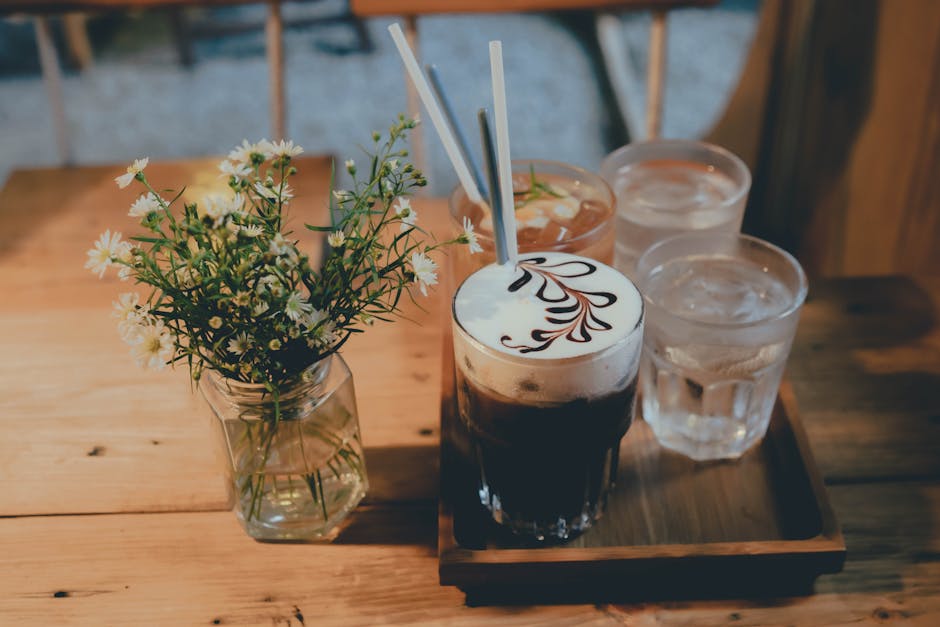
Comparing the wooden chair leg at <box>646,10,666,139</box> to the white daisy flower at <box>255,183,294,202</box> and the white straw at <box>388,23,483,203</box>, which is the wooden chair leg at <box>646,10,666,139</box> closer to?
the white straw at <box>388,23,483,203</box>

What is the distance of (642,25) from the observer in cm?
410

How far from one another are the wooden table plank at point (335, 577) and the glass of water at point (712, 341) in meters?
0.15

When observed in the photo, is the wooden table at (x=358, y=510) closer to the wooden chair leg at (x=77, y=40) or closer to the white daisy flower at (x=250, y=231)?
the white daisy flower at (x=250, y=231)

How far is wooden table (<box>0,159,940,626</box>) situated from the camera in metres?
Result: 0.93

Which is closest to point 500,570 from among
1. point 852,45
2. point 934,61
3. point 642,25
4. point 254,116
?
point 934,61

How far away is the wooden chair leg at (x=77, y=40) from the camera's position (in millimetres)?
3949

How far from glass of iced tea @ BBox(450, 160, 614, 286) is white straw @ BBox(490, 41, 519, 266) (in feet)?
0.34

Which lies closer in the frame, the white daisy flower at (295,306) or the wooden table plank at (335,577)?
the white daisy flower at (295,306)

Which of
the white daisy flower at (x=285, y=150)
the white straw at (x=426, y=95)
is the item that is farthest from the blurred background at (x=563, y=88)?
the white daisy flower at (x=285, y=150)

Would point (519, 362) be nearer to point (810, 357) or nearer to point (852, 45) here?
point (810, 357)

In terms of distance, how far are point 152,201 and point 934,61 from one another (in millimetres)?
1717

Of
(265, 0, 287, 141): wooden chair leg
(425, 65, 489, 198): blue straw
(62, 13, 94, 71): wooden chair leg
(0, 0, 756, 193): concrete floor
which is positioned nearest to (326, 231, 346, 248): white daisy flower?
(425, 65, 489, 198): blue straw

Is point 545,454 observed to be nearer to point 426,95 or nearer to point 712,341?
point 712,341

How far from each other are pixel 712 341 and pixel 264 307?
47 cm
